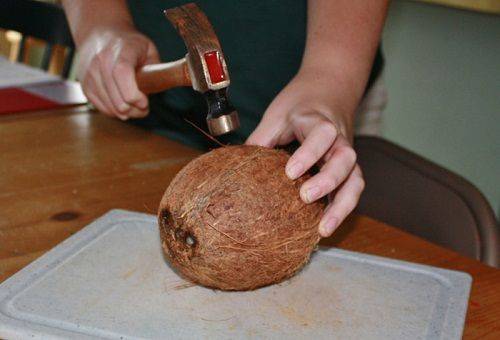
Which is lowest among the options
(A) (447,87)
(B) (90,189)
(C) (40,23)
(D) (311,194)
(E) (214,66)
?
(A) (447,87)

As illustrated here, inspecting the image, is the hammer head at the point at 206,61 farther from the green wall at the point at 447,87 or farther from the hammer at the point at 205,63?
the green wall at the point at 447,87

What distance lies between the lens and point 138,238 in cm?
115

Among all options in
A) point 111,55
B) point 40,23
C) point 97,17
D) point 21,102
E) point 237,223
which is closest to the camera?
point 237,223

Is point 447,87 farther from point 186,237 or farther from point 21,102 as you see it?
point 186,237

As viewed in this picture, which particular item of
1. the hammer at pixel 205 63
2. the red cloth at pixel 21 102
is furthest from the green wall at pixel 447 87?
the hammer at pixel 205 63

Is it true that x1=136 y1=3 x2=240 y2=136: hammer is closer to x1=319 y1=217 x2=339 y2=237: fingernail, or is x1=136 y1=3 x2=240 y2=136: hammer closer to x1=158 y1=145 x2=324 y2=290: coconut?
x1=158 y1=145 x2=324 y2=290: coconut

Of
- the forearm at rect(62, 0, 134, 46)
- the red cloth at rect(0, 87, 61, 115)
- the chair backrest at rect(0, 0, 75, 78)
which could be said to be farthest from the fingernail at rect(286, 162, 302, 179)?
the chair backrest at rect(0, 0, 75, 78)

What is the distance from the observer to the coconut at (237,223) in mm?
917

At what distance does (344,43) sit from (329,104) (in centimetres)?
17

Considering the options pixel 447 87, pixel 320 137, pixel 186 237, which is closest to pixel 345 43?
pixel 320 137

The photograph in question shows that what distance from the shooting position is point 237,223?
2.99 ft

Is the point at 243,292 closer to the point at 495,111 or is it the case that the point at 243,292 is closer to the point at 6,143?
the point at 6,143

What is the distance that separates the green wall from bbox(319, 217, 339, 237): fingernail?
1587mm

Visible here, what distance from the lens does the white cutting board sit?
34.9 inches
